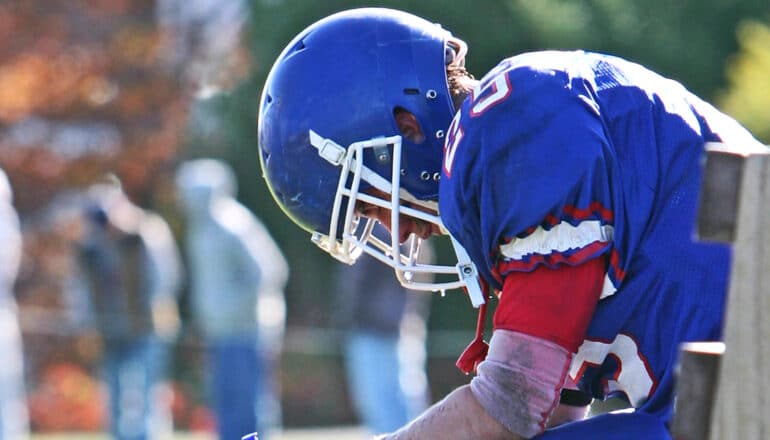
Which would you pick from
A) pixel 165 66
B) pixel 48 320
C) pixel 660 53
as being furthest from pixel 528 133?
pixel 165 66

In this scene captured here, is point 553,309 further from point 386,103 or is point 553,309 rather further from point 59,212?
point 59,212

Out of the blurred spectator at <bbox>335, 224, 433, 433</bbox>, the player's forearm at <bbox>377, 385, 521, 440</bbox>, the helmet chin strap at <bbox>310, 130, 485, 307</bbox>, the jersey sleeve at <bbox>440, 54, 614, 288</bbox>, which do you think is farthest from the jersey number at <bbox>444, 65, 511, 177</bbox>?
the blurred spectator at <bbox>335, 224, 433, 433</bbox>

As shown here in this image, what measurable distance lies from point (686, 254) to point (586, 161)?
242 millimetres

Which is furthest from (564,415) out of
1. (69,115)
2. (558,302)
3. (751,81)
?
(69,115)

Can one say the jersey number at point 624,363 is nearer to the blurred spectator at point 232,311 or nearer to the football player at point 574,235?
the football player at point 574,235

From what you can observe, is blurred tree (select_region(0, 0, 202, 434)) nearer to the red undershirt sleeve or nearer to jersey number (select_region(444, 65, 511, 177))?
jersey number (select_region(444, 65, 511, 177))

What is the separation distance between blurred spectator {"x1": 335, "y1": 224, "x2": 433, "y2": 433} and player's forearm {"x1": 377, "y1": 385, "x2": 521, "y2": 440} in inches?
182

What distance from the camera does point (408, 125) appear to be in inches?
110

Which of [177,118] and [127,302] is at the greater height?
[177,118]

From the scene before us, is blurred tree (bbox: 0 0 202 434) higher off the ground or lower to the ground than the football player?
higher

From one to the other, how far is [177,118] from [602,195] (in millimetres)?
13718

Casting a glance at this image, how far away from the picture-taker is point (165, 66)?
1606 cm

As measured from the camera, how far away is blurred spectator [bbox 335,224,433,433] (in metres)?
7.20

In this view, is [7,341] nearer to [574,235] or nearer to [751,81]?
[574,235]
